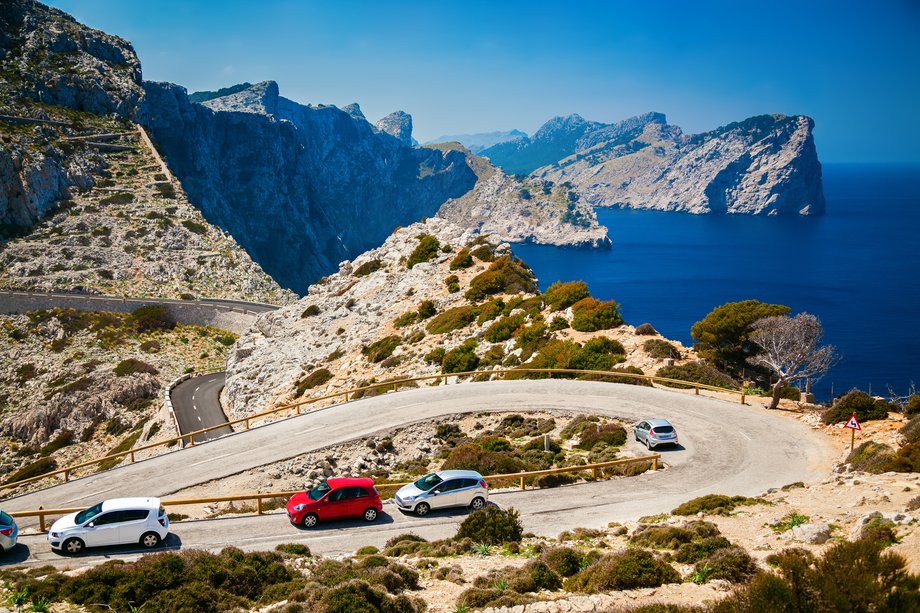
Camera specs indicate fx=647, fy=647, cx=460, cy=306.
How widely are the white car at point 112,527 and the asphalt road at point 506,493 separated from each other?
43cm

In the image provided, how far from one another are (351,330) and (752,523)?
44447mm

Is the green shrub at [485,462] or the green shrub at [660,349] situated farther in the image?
the green shrub at [660,349]

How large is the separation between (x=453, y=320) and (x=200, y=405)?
25147 mm

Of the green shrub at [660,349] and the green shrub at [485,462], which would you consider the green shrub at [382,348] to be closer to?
the green shrub at [660,349]

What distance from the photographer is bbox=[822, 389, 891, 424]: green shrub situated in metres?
32.1

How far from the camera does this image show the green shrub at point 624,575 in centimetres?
1478

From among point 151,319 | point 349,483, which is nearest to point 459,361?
point 349,483

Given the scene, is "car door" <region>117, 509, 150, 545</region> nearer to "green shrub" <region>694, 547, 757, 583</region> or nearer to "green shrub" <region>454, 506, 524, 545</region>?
"green shrub" <region>454, 506, 524, 545</region>

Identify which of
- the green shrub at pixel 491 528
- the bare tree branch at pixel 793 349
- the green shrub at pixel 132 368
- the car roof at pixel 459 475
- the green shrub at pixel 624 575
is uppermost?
the bare tree branch at pixel 793 349

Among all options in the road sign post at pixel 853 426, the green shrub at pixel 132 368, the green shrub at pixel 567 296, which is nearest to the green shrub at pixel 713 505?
the road sign post at pixel 853 426

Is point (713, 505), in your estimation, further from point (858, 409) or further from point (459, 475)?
point (858, 409)

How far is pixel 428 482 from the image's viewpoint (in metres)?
24.5

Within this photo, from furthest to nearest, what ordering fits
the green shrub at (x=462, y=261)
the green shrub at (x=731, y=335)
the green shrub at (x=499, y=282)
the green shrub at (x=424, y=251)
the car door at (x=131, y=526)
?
the green shrub at (x=424, y=251) < the green shrub at (x=462, y=261) < the green shrub at (x=499, y=282) < the green shrub at (x=731, y=335) < the car door at (x=131, y=526)

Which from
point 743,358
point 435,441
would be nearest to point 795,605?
point 435,441
